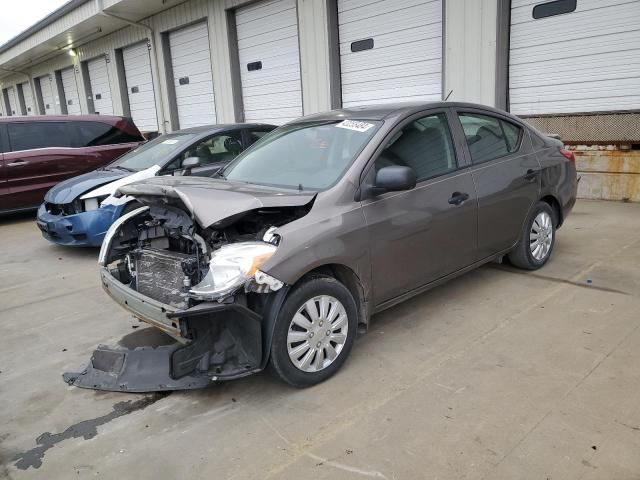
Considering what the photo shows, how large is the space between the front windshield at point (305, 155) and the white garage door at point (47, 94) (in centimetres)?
2374

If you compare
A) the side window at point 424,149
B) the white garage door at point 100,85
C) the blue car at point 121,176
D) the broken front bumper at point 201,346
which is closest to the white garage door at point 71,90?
the white garage door at point 100,85

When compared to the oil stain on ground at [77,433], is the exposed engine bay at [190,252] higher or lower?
higher

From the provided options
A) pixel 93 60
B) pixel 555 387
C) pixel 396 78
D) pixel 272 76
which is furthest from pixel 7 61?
pixel 555 387

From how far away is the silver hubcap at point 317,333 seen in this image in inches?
117

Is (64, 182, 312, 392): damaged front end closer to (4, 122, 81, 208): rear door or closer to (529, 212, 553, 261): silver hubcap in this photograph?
(529, 212, 553, 261): silver hubcap

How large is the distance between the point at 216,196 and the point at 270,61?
994cm

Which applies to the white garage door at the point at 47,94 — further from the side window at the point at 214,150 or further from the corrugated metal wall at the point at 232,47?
the side window at the point at 214,150

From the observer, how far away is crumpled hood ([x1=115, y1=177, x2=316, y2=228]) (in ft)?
9.41

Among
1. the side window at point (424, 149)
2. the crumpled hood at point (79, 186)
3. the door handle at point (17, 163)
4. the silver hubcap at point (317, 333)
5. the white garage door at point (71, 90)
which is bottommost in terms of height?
the silver hubcap at point (317, 333)

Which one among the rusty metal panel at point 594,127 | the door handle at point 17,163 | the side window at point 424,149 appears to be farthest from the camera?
the door handle at point 17,163

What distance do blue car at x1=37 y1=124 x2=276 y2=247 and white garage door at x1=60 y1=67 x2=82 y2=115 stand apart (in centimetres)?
1668

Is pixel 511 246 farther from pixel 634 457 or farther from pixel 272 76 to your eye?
pixel 272 76

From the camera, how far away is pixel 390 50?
9.65 meters

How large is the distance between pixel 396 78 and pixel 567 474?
8.47 metres
